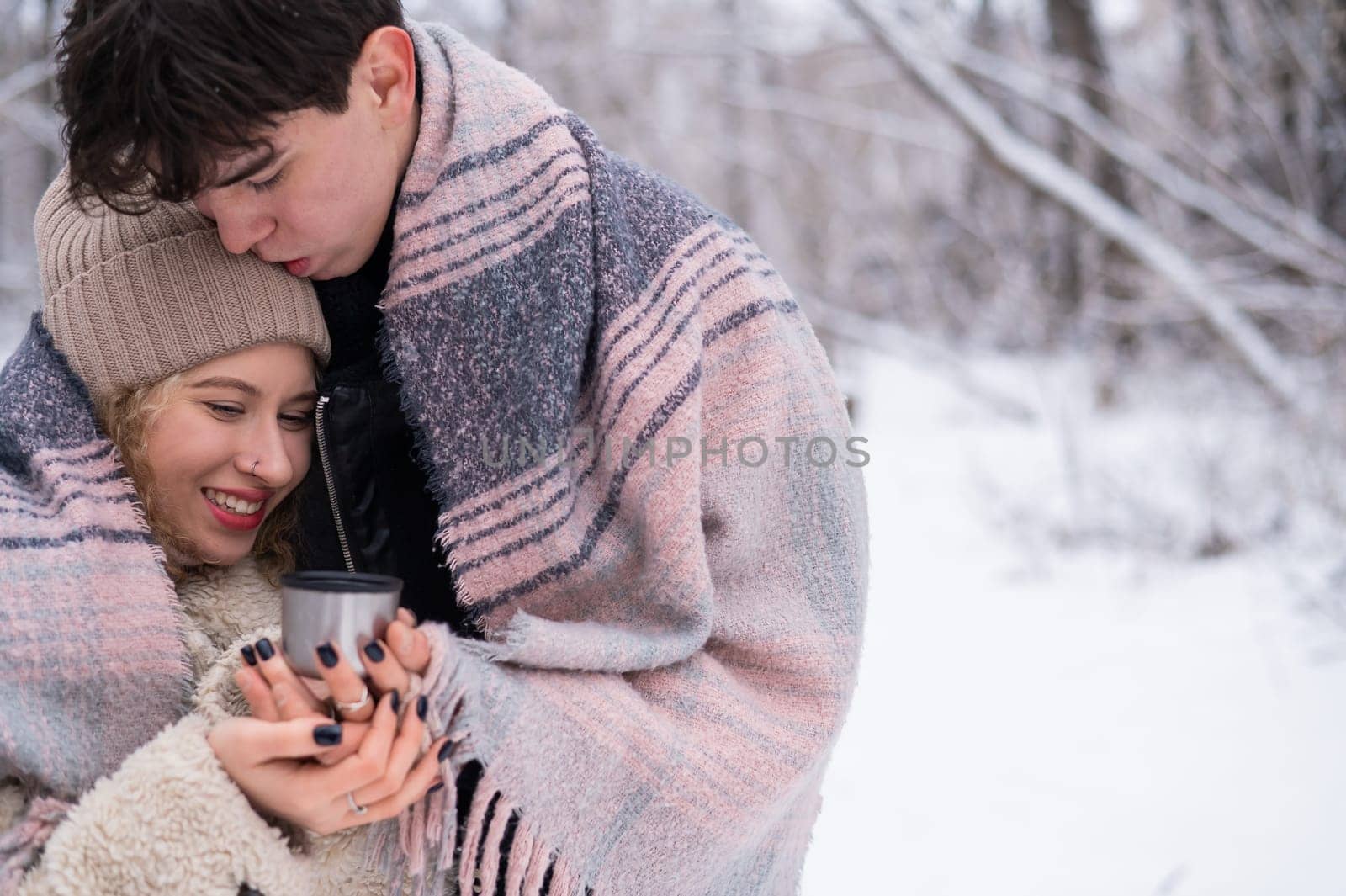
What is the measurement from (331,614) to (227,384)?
21.1 inches

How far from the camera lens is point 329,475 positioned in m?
1.68

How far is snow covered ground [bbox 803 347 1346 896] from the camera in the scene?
9.82ft

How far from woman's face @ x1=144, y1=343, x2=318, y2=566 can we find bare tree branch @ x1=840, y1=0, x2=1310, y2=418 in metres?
3.46

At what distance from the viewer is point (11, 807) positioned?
4.66ft

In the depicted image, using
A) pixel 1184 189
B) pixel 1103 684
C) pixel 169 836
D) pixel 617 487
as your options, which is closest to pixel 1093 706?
pixel 1103 684

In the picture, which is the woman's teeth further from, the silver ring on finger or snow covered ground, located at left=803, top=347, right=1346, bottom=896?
snow covered ground, located at left=803, top=347, right=1346, bottom=896

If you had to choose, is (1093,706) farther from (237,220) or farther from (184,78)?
(184,78)

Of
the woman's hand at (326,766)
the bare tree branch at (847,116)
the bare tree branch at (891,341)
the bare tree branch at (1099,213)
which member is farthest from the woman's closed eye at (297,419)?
the bare tree branch at (891,341)

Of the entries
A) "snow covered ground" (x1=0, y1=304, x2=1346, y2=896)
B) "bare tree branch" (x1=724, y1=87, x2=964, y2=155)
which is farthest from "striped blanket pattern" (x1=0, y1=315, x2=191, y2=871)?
"bare tree branch" (x1=724, y1=87, x2=964, y2=155)

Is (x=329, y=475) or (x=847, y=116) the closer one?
(x=329, y=475)

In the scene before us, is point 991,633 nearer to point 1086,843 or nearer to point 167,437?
point 1086,843

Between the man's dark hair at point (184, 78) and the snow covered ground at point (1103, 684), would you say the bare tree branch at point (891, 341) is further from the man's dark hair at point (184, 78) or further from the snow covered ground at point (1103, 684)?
the man's dark hair at point (184, 78)

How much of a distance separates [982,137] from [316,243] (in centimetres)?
358

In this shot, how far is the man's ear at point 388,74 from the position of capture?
4.94 feet
